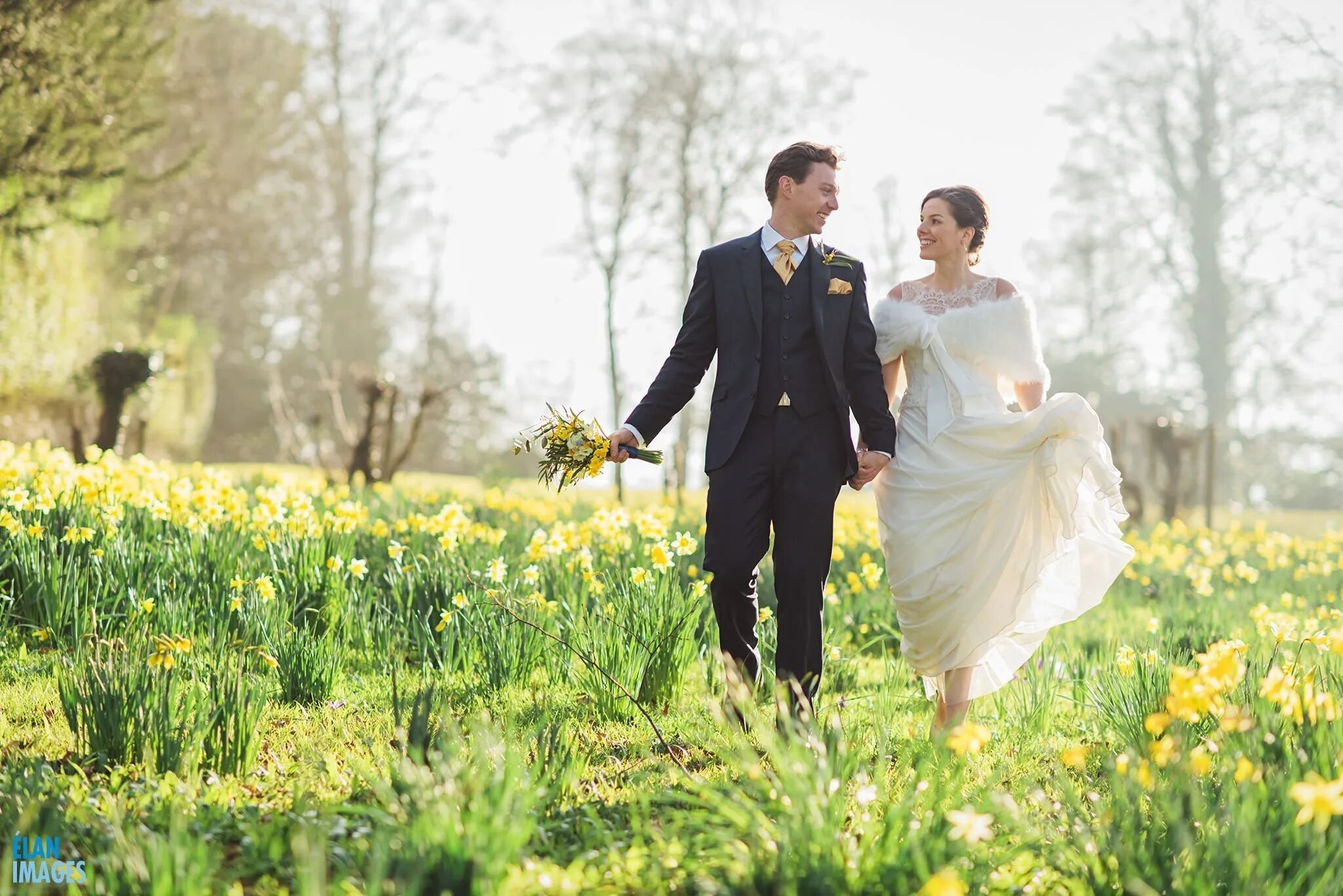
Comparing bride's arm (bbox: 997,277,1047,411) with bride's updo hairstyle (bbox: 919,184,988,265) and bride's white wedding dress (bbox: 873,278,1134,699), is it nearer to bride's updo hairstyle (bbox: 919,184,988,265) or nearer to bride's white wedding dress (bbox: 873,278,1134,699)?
bride's white wedding dress (bbox: 873,278,1134,699)

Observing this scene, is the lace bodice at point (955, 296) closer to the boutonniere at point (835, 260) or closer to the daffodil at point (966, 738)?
the boutonniere at point (835, 260)

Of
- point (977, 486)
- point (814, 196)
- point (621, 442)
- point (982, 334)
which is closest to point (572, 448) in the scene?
point (621, 442)

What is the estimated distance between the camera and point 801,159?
11.9 ft

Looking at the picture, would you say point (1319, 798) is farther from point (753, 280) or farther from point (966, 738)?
point (753, 280)

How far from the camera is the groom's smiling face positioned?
3.62 meters

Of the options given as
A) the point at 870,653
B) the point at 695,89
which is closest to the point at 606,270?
the point at 695,89

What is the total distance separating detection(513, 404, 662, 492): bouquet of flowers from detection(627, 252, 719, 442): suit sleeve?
0.14 meters

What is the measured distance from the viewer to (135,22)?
355 inches

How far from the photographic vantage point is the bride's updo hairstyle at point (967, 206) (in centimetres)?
386

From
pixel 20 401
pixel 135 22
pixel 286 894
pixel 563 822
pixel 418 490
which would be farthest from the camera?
pixel 20 401

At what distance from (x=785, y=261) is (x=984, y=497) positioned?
42.0 inches

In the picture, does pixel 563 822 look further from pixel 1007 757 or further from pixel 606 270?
pixel 606 270

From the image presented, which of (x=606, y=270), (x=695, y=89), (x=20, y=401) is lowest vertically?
(x=20, y=401)

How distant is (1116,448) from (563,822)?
1497 cm
